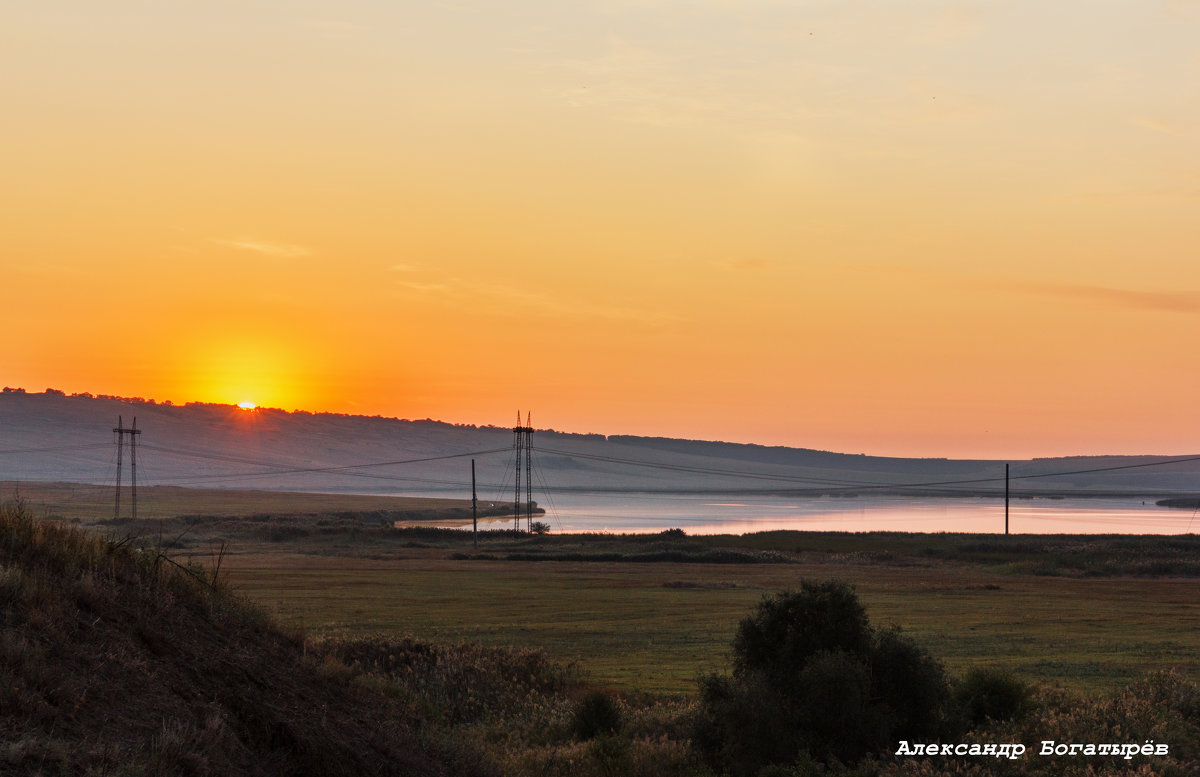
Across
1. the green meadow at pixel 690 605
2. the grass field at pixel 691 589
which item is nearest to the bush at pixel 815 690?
the green meadow at pixel 690 605

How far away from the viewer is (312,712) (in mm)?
11938

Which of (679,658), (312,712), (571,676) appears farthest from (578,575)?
(312,712)

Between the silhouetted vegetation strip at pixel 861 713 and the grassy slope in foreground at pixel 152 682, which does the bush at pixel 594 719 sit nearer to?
the silhouetted vegetation strip at pixel 861 713

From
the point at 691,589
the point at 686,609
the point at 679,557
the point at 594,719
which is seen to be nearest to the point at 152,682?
the point at 594,719

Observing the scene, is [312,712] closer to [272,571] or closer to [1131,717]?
[1131,717]

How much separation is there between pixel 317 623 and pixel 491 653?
16002 mm

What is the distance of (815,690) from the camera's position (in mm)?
16797

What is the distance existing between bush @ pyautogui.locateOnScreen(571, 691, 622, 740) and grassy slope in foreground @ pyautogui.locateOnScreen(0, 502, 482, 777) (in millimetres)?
6992

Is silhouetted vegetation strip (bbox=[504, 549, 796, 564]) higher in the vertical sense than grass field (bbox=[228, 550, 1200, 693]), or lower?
lower

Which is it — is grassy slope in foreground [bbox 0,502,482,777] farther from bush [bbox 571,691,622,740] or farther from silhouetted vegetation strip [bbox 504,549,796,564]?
silhouetted vegetation strip [bbox 504,549,796,564]

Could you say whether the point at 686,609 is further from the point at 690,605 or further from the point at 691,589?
the point at 691,589

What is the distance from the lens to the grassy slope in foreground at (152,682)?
8898 millimetres

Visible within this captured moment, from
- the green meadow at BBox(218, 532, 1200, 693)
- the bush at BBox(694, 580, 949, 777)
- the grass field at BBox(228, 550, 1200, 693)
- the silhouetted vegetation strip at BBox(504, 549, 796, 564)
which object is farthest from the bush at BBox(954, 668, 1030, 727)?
the silhouetted vegetation strip at BBox(504, 549, 796, 564)

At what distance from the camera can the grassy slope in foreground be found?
29.2 ft
